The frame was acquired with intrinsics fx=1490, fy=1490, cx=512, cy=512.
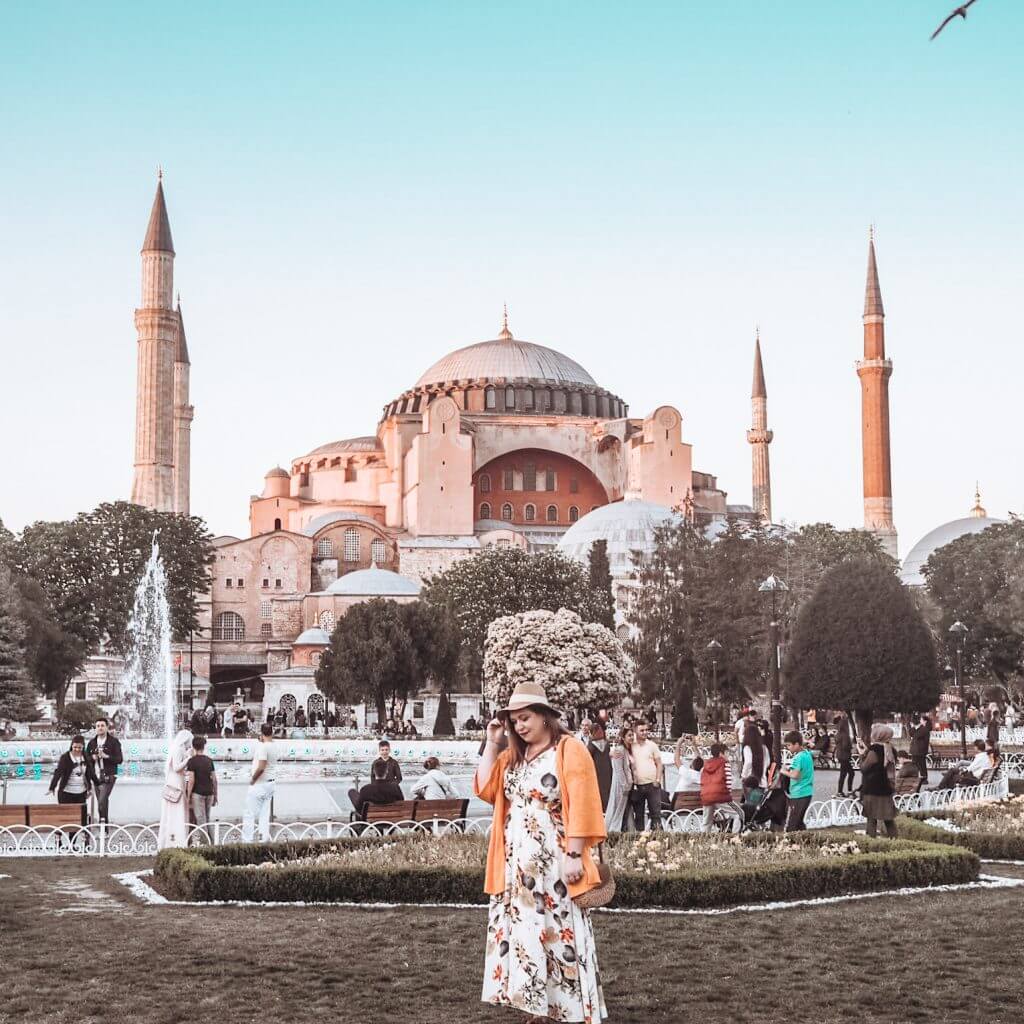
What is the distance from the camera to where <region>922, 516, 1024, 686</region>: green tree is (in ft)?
114

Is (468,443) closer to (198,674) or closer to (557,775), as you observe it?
(198,674)

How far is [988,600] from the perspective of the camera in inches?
1534

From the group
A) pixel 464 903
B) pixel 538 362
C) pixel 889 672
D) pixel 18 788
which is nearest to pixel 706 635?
pixel 889 672

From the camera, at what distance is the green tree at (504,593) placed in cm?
4003

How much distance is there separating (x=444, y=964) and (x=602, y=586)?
3626 centimetres

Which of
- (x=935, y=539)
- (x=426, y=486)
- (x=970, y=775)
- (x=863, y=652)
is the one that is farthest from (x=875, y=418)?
(x=970, y=775)

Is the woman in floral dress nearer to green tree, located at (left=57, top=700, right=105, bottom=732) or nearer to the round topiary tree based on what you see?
the round topiary tree

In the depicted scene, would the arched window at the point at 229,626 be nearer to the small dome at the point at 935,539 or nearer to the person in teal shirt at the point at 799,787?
the small dome at the point at 935,539

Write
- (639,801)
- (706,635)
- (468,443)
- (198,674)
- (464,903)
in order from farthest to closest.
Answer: (468,443)
(198,674)
(706,635)
(639,801)
(464,903)

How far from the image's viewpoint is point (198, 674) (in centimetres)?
5531

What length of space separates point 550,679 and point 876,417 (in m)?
31.3

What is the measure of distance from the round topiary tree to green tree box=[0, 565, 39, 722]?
1552 centimetres

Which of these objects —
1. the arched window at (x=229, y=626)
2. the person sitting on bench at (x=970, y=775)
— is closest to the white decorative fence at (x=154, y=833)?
the person sitting on bench at (x=970, y=775)

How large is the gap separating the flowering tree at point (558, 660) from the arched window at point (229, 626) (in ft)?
94.1
